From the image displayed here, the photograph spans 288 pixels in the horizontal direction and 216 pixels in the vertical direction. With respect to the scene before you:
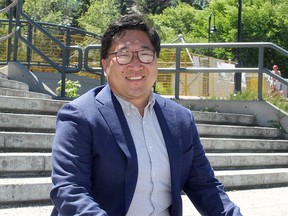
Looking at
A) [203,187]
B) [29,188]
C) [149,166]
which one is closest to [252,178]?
[29,188]

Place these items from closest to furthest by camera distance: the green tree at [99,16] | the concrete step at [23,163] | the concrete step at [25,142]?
the concrete step at [23,163] → the concrete step at [25,142] → the green tree at [99,16]

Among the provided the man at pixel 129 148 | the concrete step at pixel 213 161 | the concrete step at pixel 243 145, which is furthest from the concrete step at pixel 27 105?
the man at pixel 129 148

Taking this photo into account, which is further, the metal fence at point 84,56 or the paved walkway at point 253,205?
the metal fence at point 84,56

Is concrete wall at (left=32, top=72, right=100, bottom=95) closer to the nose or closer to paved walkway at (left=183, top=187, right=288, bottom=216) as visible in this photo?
paved walkway at (left=183, top=187, right=288, bottom=216)

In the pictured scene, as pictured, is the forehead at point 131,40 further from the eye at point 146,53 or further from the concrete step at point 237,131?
the concrete step at point 237,131

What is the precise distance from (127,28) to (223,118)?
22.5 ft

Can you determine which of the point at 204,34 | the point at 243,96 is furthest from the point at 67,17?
the point at 243,96

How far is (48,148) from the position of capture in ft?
21.0

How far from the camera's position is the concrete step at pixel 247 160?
739 centimetres

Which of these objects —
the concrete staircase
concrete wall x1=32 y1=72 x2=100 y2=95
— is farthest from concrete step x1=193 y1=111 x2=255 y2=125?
concrete wall x1=32 y1=72 x2=100 y2=95

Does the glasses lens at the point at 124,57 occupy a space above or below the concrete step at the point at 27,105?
above

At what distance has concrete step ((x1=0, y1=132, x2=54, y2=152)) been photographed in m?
6.09

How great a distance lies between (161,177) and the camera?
8.15 ft

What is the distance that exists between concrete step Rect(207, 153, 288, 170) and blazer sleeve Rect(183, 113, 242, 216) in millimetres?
4623
